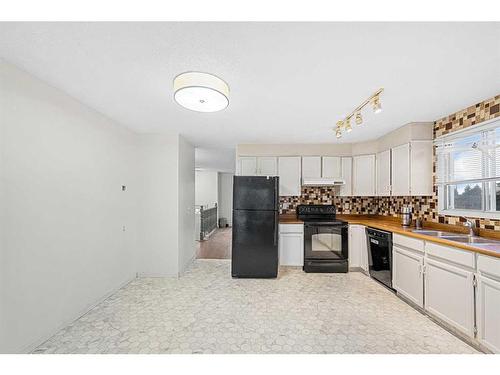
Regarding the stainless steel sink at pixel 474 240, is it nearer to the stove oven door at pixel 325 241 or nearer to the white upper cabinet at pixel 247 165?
the stove oven door at pixel 325 241

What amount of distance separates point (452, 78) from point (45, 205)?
3.58 m

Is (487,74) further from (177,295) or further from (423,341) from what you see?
(177,295)

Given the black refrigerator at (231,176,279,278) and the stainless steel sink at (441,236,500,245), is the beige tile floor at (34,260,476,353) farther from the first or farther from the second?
the stainless steel sink at (441,236,500,245)

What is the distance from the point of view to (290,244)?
3.59 meters

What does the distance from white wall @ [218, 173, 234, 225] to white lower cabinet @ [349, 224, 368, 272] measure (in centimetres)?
562

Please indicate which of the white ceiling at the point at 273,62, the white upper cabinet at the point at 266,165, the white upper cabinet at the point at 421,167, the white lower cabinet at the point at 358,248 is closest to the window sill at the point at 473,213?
the white upper cabinet at the point at 421,167

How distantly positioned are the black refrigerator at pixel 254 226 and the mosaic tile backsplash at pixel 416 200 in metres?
0.90

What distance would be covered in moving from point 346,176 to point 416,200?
112 cm

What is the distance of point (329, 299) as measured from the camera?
102 inches

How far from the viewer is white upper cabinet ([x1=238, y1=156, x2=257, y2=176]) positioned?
157 inches

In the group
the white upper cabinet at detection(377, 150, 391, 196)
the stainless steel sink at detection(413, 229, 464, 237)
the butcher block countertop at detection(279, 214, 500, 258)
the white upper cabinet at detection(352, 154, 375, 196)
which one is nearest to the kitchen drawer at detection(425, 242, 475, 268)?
the butcher block countertop at detection(279, 214, 500, 258)

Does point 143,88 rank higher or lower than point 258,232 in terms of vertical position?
higher

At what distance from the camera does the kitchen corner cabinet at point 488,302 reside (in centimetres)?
161

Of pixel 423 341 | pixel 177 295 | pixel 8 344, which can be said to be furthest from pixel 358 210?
pixel 8 344
